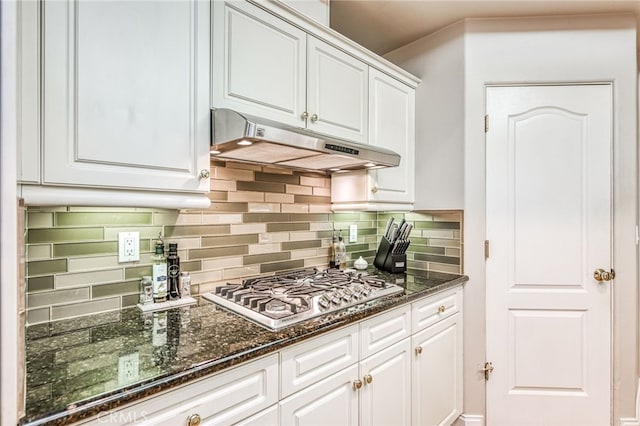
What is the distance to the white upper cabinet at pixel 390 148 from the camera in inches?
78.1

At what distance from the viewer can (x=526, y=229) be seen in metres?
2.06

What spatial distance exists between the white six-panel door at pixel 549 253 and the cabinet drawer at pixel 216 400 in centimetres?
160

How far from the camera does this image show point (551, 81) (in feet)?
6.67

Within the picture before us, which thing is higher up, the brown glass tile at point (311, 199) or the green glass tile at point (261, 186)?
the green glass tile at point (261, 186)

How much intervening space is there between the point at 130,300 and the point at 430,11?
2.19 meters

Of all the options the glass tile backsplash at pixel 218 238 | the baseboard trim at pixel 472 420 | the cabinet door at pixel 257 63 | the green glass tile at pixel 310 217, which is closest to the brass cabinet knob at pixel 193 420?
the glass tile backsplash at pixel 218 238

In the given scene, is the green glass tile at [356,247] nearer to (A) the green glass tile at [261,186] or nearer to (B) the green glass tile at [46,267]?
(A) the green glass tile at [261,186]

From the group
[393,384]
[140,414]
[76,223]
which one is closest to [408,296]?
[393,384]

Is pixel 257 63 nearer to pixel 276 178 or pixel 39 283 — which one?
pixel 276 178

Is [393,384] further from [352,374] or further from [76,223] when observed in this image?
[76,223]

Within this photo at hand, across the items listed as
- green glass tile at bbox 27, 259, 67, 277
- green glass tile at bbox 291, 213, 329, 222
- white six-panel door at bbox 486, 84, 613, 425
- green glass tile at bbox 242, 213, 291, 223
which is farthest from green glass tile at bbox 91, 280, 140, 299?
white six-panel door at bbox 486, 84, 613, 425

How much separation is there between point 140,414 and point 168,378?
0.32 ft

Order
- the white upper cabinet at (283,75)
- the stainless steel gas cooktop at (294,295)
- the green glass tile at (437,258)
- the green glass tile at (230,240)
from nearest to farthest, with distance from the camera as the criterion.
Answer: the stainless steel gas cooktop at (294,295) < the white upper cabinet at (283,75) < the green glass tile at (230,240) < the green glass tile at (437,258)

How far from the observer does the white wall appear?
6.47ft
